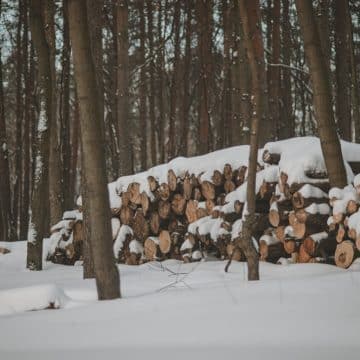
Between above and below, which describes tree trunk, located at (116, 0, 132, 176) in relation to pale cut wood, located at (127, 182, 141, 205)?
above

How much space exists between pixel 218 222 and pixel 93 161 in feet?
10.1

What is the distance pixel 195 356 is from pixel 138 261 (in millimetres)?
5882

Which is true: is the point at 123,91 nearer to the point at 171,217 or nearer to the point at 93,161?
the point at 171,217

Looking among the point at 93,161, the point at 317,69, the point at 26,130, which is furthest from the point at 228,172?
the point at 26,130

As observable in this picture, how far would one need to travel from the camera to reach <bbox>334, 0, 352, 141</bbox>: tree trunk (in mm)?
11305

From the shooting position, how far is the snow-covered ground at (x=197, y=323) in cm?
235

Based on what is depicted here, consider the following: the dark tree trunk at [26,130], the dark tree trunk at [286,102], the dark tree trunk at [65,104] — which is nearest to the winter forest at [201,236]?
Answer: the dark tree trunk at [65,104]

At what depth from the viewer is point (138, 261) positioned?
26.5 feet

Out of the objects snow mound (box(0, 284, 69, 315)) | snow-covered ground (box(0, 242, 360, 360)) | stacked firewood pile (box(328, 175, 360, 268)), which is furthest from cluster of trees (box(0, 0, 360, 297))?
snow-covered ground (box(0, 242, 360, 360))

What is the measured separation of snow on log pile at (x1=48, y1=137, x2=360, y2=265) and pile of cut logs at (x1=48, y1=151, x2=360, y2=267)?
1cm

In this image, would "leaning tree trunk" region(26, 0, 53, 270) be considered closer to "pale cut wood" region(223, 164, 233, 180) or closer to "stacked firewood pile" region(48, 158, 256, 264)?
"stacked firewood pile" region(48, 158, 256, 264)

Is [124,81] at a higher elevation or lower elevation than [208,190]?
higher

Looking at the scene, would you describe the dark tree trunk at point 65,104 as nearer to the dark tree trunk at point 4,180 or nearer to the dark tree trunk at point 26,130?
the dark tree trunk at point 26,130

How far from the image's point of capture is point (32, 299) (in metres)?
3.82
